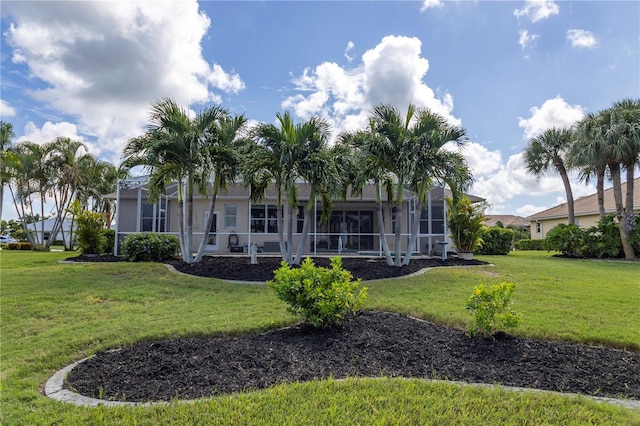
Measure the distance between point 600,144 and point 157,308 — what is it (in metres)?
20.9

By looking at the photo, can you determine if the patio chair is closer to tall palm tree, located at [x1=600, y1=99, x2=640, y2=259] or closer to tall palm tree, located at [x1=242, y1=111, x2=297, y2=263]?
tall palm tree, located at [x1=242, y1=111, x2=297, y2=263]

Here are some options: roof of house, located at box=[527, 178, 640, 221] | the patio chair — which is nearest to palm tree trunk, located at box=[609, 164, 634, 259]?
roof of house, located at box=[527, 178, 640, 221]

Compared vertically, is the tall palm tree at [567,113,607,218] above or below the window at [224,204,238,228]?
above

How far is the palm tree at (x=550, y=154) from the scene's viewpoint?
85.9 feet

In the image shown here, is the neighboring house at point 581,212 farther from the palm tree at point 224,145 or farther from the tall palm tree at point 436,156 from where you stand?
the palm tree at point 224,145

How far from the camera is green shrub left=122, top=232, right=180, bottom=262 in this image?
1402 centimetres

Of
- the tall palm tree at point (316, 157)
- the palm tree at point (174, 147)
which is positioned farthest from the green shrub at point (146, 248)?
the tall palm tree at point (316, 157)

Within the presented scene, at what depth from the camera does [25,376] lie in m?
4.10

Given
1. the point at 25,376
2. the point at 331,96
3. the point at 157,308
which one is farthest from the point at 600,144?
the point at 25,376

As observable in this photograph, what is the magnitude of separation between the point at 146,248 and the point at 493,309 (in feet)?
41.5

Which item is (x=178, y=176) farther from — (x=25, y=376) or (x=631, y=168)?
(x=631, y=168)

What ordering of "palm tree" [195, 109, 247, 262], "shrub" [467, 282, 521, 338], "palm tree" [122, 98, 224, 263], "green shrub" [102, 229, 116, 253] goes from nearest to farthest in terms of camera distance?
"shrub" [467, 282, 521, 338]
"palm tree" [122, 98, 224, 263]
"palm tree" [195, 109, 247, 262]
"green shrub" [102, 229, 116, 253]

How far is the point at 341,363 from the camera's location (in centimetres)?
438

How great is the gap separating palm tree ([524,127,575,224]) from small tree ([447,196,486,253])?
11.7 metres
